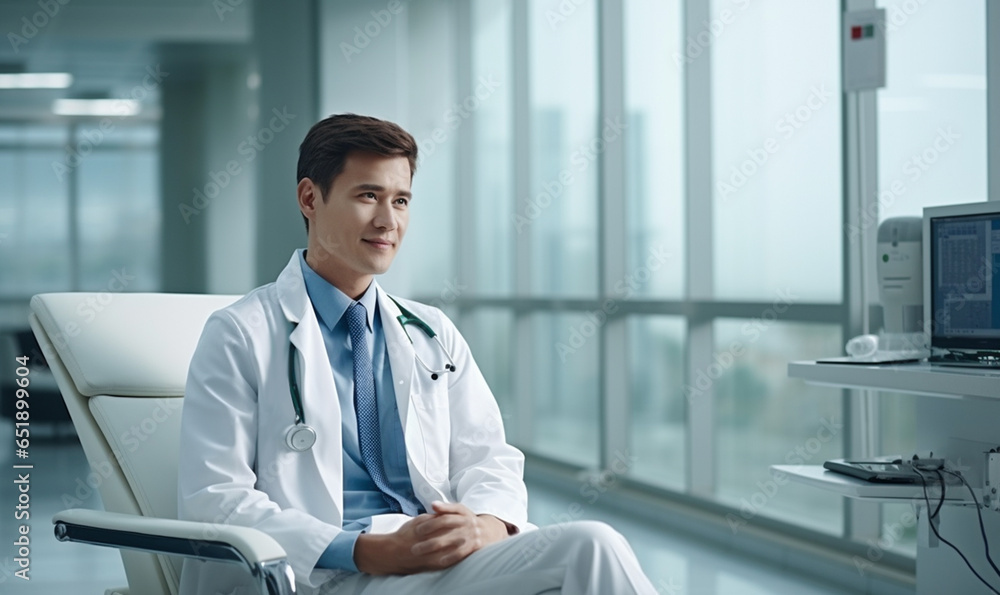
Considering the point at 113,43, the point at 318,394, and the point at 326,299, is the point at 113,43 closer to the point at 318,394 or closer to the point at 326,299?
the point at 326,299

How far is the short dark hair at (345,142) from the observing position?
5.92 feet

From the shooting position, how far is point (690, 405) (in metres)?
4.41

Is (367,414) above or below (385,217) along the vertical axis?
below

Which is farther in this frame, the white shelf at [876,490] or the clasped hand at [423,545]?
the white shelf at [876,490]

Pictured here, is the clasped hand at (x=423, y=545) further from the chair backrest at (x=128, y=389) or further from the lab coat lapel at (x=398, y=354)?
the chair backrest at (x=128, y=389)

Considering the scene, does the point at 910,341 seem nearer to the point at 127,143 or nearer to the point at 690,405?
the point at 690,405

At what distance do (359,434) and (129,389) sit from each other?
46 centimetres

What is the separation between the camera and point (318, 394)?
1.73m

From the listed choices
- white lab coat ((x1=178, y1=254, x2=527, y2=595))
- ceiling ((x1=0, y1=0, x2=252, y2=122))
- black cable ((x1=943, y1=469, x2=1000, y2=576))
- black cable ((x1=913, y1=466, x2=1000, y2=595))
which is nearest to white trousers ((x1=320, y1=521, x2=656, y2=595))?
white lab coat ((x1=178, y1=254, x2=527, y2=595))

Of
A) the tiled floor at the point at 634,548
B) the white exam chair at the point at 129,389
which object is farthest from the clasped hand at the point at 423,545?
the tiled floor at the point at 634,548

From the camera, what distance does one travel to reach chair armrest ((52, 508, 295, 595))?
4.56 ft

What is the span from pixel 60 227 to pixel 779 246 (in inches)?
153

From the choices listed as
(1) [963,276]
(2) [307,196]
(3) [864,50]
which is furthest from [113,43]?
(1) [963,276]

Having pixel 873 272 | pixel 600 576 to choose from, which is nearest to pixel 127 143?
pixel 873 272
